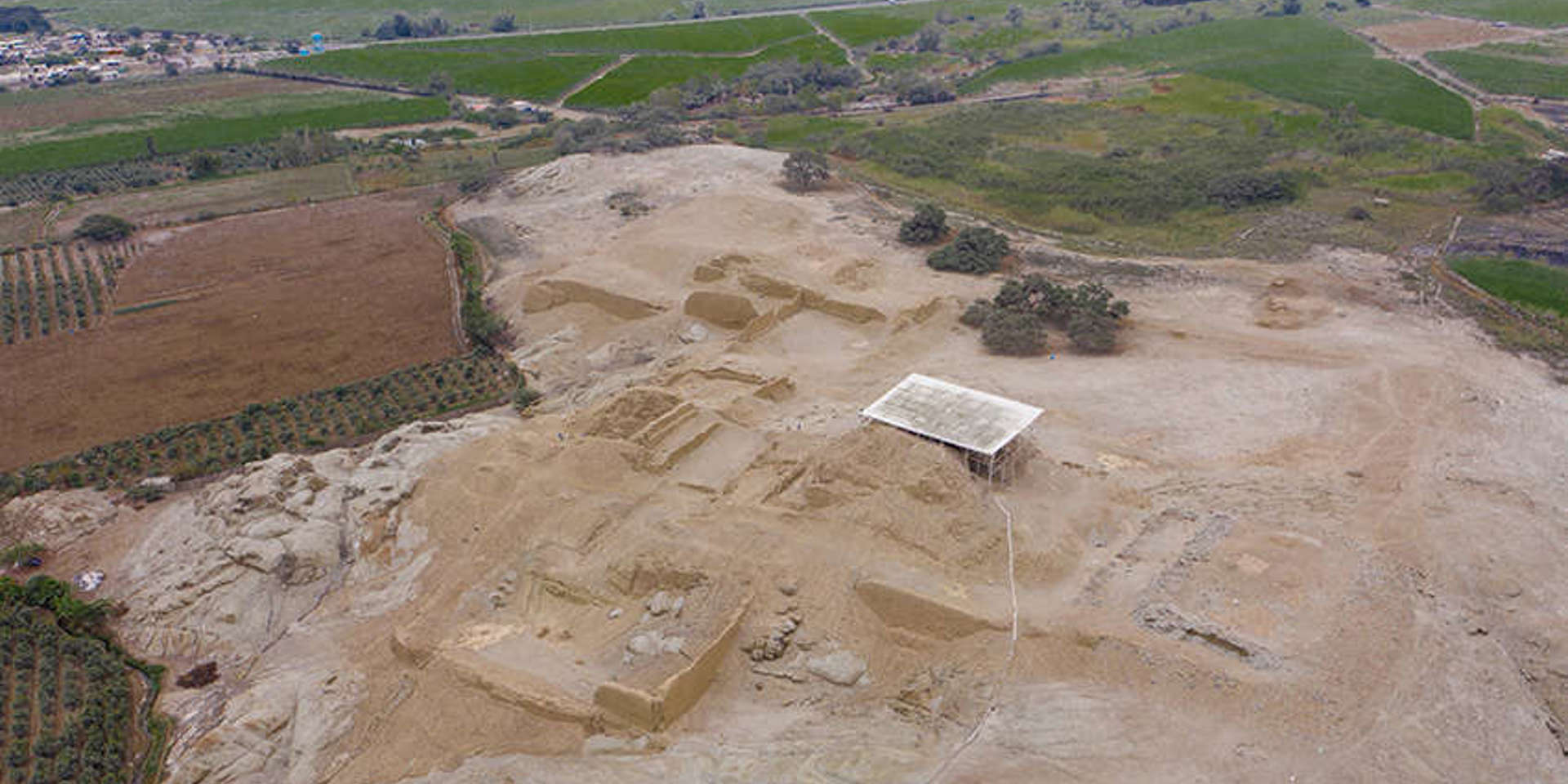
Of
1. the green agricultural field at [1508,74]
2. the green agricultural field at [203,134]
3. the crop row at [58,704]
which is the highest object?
the green agricultural field at [203,134]

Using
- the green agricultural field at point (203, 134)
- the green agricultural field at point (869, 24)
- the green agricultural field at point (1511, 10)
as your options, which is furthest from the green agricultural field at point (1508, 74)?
the green agricultural field at point (203, 134)

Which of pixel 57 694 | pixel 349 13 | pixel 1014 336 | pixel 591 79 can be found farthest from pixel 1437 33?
pixel 349 13

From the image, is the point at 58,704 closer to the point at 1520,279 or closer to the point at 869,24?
the point at 1520,279

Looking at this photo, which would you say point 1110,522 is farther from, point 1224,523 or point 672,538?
point 672,538

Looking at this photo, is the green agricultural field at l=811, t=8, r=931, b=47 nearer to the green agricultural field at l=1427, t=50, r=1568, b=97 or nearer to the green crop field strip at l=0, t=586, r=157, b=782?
the green agricultural field at l=1427, t=50, r=1568, b=97

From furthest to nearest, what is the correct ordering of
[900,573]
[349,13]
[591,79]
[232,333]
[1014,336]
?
1. [349,13]
2. [591,79]
3. [232,333]
4. [1014,336]
5. [900,573]

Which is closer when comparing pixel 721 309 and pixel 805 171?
pixel 721 309

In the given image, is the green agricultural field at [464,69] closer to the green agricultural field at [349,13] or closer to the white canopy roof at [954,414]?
the green agricultural field at [349,13]
